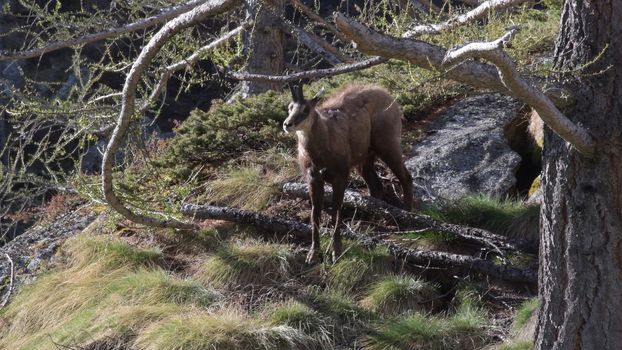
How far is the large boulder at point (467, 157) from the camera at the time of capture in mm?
8367

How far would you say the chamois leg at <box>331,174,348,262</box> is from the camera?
7.29 m

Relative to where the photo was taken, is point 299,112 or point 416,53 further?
point 299,112

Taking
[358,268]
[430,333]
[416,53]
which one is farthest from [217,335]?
[416,53]

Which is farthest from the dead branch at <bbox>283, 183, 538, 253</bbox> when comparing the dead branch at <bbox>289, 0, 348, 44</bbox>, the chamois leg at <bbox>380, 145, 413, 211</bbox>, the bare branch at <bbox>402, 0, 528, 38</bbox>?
the bare branch at <bbox>402, 0, 528, 38</bbox>

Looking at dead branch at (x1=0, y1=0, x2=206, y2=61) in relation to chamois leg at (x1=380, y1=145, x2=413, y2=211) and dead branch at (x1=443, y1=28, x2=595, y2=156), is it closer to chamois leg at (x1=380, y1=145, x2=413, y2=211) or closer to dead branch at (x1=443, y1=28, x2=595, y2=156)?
chamois leg at (x1=380, y1=145, x2=413, y2=211)

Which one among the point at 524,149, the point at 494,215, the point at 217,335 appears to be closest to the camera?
the point at 217,335

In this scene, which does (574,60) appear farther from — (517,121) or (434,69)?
(517,121)

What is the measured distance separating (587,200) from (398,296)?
232cm

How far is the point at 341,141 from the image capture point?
7.54 m

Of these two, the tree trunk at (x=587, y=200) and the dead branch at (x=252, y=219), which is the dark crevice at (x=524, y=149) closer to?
the dead branch at (x=252, y=219)

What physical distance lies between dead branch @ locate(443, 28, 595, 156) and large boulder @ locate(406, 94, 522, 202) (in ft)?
11.3

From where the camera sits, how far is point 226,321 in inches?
257

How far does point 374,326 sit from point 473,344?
2.47 feet

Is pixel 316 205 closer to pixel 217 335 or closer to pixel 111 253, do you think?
pixel 217 335
